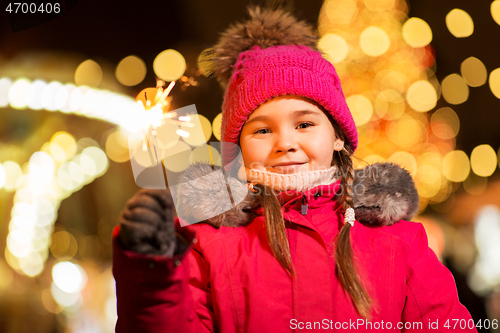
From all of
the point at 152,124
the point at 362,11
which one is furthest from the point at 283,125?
the point at 362,11

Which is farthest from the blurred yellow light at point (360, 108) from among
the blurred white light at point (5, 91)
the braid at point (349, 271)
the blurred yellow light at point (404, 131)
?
the blurred white light at point (5, 91)

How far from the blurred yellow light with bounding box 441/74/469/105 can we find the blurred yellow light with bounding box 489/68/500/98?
22 cm

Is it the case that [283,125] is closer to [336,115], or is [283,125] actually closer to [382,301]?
[336,115]

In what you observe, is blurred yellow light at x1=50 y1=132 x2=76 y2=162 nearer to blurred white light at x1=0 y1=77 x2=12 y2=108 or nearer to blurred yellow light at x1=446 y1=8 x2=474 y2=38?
blurred white light at x1=0 y1=77 x2=12 y2=108

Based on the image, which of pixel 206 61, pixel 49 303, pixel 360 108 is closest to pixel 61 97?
pixel 49 303

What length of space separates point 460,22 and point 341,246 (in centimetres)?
276

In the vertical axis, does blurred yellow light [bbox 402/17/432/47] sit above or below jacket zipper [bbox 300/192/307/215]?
above

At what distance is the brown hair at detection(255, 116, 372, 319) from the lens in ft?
3.34

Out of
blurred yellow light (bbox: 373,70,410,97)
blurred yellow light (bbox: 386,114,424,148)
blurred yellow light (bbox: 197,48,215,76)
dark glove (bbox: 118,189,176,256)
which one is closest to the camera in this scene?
dark glove (bbox: 118,189,176,256)

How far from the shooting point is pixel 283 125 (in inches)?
47.5

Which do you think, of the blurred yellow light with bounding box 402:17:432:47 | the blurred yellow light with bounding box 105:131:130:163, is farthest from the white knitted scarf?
the blurred yellow light with bounding box 105:131:130:163

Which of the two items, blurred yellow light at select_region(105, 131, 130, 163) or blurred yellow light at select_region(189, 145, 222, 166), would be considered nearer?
blurred yellow light at select_region(189, 145, 222, 166)

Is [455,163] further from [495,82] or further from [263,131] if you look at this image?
[263,131]

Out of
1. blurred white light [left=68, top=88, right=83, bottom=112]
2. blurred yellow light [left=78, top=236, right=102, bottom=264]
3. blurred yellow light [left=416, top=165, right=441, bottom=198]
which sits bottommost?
blurred yellow light [left=78, top=236, right=102, bottom=264]
